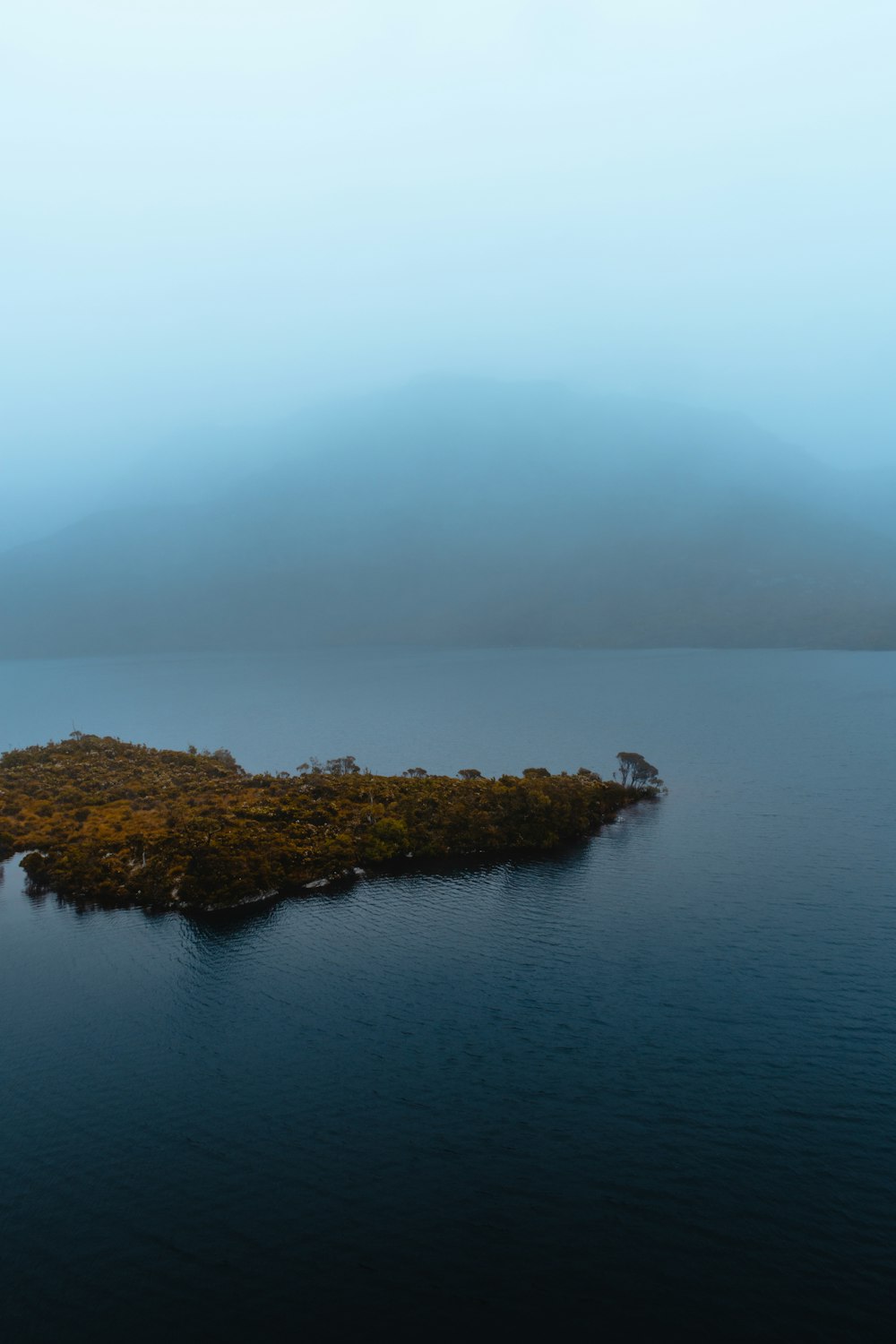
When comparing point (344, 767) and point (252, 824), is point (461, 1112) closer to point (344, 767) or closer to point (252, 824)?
point (252, 824)

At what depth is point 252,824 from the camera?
285 ft

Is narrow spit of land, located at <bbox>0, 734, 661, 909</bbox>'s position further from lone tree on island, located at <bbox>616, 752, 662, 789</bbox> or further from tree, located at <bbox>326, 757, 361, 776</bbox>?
lone tree on island, located at <bbox>616, 752, 662, 789</bbox>

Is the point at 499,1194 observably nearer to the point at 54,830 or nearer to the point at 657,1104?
the point at 657,1104

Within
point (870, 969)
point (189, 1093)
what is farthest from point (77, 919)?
point (870, 969)

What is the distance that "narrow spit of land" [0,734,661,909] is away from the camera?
7581 cm

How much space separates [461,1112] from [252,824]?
169 feet

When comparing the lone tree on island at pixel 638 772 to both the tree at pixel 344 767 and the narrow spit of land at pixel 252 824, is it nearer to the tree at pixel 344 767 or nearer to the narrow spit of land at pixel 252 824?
the narrow spit of land at pixel 252 824

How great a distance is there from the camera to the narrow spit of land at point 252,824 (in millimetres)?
75812

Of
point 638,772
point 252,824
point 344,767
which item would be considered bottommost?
point 252,824

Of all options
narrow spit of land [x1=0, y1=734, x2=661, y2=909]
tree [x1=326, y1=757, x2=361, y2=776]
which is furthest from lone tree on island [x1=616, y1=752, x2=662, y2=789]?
tree [x1=326, y1=757, x2=361, y2=776]

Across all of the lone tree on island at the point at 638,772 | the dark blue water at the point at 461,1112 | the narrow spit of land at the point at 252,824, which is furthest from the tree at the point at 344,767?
the lone tree on island at the point at 638,772

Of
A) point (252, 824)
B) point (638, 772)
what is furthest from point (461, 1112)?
point (638, 772)

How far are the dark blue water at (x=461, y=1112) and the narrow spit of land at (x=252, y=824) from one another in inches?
221

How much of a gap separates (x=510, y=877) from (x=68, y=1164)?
160 feet
